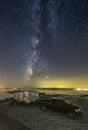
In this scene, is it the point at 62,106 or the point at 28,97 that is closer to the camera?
the point at 62,106

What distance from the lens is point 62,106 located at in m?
24.8

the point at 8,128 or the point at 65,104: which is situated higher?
the point at 65,104

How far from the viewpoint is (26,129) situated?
16984 millimetres

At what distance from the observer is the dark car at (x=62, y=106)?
23.5 metres

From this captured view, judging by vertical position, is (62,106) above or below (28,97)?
below

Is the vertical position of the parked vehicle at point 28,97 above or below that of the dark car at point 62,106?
above

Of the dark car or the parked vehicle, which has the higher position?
the parked vehicle

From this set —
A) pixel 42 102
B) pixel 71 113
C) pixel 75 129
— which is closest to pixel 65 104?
pixel 71 113

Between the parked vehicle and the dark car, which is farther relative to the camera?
the parked vehicle

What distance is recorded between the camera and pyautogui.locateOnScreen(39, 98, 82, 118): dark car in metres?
23.5

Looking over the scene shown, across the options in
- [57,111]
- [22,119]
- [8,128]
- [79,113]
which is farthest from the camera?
[57,111]

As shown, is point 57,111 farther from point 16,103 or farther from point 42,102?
point 16,103

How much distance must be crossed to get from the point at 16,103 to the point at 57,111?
33.9 feet

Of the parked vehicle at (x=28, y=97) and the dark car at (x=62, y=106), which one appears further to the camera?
the parked vehicle at (x=28, y=97)
